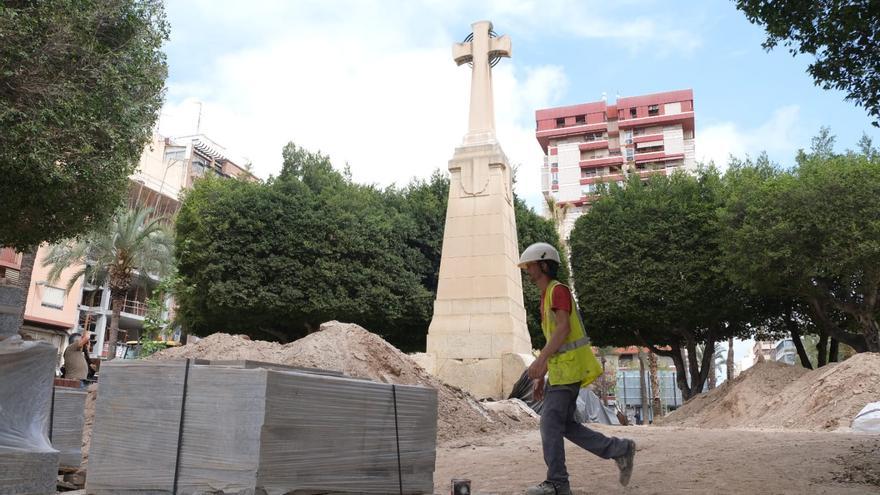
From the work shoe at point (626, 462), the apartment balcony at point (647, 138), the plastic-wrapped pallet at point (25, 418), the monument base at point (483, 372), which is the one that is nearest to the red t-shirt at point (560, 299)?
the work shoe at point (626, 462)

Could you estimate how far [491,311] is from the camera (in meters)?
16.6

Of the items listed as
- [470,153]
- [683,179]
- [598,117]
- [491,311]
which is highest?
[598,117]

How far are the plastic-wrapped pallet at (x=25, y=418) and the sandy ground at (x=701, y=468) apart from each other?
3037 millimetres

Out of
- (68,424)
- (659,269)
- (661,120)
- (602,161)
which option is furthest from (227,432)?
(661,120)

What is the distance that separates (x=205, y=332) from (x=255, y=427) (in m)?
24.9

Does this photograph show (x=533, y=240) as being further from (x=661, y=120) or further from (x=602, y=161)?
(x=661, y=120)

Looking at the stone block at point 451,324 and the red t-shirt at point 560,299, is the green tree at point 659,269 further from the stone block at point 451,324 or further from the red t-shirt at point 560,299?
the red t-shirt at point 560,299

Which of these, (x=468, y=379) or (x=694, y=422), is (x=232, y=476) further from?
(x=694, y=422)

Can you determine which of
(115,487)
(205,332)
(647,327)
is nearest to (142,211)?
A: (205,332)

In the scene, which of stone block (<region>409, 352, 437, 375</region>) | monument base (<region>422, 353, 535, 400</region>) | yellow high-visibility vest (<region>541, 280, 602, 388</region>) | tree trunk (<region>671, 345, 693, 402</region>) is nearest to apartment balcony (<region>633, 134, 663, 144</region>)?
tree trunk (<region>671, 345, 693, 402</region>)

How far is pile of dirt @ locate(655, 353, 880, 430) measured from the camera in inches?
609

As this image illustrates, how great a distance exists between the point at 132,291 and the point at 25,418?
4914 cm

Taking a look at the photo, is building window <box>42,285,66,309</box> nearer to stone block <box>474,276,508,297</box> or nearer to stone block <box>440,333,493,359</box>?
stone block <box>440,333,493,359</box>

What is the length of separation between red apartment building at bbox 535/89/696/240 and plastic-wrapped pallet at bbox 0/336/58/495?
6974cm
